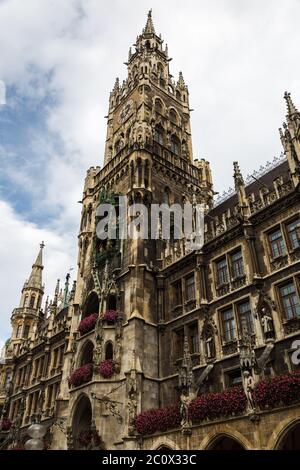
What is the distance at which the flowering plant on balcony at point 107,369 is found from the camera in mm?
23859

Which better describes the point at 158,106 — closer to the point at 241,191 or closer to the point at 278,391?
the point at 241,191

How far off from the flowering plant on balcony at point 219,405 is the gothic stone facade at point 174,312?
1.30 feet

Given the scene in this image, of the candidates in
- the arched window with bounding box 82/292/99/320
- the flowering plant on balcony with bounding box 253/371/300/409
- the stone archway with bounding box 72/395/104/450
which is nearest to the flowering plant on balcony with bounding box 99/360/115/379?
the stone archway with bounding box 72/395/104/450

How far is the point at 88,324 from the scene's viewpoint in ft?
90.7

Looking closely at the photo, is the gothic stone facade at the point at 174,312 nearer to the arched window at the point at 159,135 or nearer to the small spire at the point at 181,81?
the arched window at the point at 159,135

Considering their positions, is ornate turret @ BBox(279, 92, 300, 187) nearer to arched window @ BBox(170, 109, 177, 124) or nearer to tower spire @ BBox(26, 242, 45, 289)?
arched window @ BBox(170, 109, 177, 124)

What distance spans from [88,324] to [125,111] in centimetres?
2456

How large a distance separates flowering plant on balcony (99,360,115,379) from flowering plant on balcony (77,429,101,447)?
10.1 feet

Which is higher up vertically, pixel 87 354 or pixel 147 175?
pixel 147 175

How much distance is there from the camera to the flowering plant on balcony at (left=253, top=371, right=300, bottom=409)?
49.0 ft

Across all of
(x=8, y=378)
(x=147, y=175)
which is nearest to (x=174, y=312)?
(x=147, y=175)

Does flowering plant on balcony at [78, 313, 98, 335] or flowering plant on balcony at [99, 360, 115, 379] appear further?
flowering plant on balcony at [78, 313, 98, 335]
